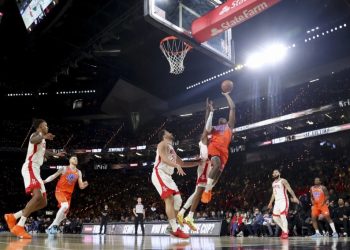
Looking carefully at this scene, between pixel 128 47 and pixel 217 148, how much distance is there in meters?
14.5

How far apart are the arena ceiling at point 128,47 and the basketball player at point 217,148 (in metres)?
8.97

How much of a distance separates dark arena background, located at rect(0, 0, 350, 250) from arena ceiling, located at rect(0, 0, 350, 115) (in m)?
0.08

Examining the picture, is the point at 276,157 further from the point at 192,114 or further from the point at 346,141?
the point at 192,114

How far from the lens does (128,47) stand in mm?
19859

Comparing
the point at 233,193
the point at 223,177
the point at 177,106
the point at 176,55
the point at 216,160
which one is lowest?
the point at 233,193

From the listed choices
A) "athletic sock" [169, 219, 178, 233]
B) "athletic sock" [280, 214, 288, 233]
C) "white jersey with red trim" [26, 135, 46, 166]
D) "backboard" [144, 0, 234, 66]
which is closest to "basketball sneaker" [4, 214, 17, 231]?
"white jersey with red trim" [26, 135, 46, 166]

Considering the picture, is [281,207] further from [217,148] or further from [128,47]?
[128,47]

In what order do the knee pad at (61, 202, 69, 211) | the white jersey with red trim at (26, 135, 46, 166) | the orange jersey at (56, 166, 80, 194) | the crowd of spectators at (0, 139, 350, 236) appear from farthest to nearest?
the crowd of spectators at (0, 139, 350, 236), the orange jersey at (56, 166, 80, 194), the knee pad at (61, 202, 69, 211), the white jersey with red trim at (26, 135, 46, 166)

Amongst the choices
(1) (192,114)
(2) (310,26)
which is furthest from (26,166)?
(1) (192,114)

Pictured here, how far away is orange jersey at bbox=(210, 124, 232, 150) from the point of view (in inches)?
251

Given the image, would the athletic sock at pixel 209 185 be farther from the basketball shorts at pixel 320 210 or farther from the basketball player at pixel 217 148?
the basketball shorts at pixel 320 210

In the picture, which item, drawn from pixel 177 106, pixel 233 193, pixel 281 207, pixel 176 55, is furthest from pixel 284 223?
pixel 177 106

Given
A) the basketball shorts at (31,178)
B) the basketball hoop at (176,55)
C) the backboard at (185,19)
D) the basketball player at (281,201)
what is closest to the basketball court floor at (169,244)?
the basketball shorts at (31,178)

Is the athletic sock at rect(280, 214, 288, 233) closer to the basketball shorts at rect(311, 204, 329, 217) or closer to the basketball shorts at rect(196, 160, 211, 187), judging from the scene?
the basketball shorts at rect(311, 204, 329, 217)
